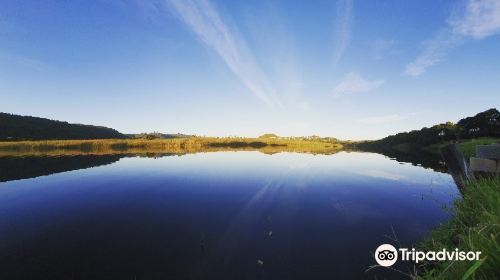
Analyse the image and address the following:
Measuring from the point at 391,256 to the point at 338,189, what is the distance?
11560 mm

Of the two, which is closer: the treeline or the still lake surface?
the still lake surface

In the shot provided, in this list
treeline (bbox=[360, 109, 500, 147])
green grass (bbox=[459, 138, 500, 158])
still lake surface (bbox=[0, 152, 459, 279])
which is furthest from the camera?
treeline (bbox=[360, 109, 500, 147])

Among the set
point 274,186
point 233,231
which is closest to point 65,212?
point 233,231

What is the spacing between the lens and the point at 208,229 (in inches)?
429

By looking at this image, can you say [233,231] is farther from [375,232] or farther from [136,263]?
[375,232]

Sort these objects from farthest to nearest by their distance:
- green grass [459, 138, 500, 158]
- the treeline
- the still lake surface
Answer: the treeline → green grass [459, 138, 500, 158] → the still lake surface

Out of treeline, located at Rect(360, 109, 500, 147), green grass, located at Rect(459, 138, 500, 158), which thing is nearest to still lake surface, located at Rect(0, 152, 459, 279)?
green grass, located at Rect(459, 138, 500, 158)

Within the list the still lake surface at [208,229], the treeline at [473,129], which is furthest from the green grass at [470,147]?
the treeline at [473,129]

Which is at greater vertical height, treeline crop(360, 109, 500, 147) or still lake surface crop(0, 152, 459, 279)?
treeline crop(360, 109, 500, 147)

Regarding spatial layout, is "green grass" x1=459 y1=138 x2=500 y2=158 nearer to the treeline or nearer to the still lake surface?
the still lake surface

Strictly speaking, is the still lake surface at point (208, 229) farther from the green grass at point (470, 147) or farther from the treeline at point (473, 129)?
the treeline at point (473, 129)

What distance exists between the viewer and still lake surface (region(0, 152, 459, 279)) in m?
7.67

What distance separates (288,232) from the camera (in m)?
10.7

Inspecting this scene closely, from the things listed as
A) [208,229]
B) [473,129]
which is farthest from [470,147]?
[473,129]
